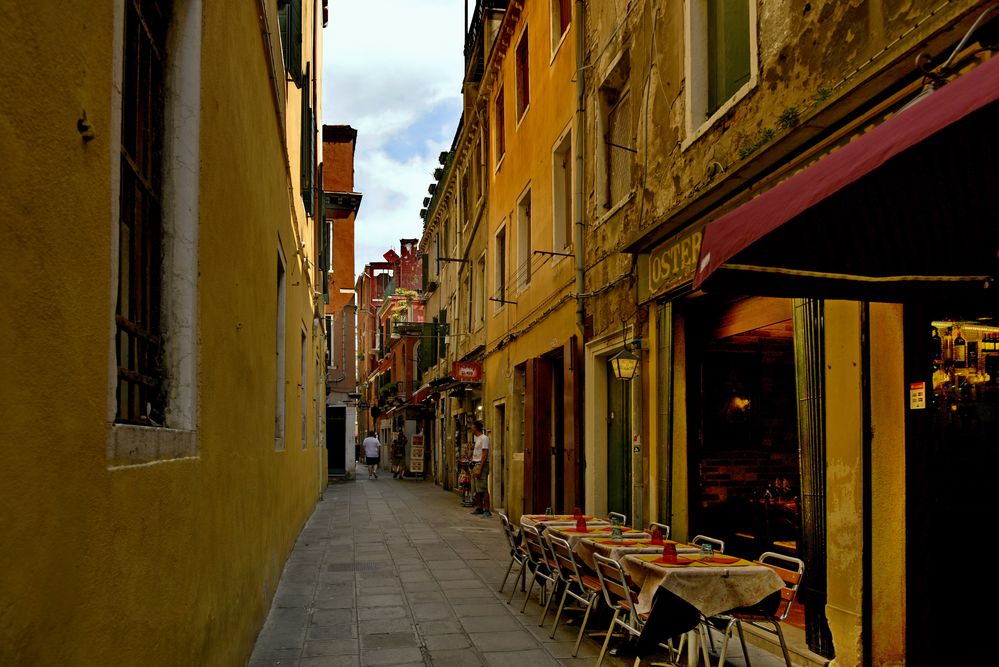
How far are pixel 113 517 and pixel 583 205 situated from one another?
929cm

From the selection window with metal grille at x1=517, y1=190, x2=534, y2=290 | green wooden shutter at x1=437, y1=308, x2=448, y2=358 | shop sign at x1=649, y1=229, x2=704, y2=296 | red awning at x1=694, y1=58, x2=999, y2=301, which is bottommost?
red awning at x1=694, y1=58, x2=999, y2=301

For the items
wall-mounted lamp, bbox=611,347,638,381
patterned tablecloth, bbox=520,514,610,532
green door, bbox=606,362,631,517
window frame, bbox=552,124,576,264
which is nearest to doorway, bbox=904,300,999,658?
patterned tablecloth, bbox=520,514,610,532

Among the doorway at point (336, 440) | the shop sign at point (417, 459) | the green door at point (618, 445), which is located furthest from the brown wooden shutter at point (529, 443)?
the doorway at point (336, 440)

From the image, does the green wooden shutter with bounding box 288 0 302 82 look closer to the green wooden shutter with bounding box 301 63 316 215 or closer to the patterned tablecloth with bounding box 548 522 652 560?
the green wooden shutter with bounding box 301 63 316 215

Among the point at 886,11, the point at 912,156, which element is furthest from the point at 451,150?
the point at 912,156

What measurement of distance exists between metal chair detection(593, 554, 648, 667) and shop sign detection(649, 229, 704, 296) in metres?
2.72

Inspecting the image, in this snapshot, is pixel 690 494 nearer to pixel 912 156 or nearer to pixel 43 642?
pixel 912 156

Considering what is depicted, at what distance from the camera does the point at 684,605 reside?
16.1ft

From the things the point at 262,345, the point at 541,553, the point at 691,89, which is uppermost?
the point at 691,89

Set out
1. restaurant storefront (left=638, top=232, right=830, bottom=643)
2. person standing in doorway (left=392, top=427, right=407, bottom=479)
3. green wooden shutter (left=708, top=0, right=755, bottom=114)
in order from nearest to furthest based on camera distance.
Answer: green wooden shutter (left=708, top=0, right=755, bottom=114) → restaurant storefront (left=638, top=232, right=830, bottom=643) → person standing in doorway (left=392, top=427, right=407, bottom=479)

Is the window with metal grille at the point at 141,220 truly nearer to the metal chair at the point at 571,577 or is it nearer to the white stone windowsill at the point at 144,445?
the white stone windowsill at the point at 144,445

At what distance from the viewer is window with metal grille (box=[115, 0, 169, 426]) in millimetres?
2941

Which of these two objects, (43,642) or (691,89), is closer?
(43,642)

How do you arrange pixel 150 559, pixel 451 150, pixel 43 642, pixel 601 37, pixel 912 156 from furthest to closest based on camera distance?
pixel 451 150 < pixel 601 37 < pixel 912 156 < pixel 150 559 < pixel 43 642
